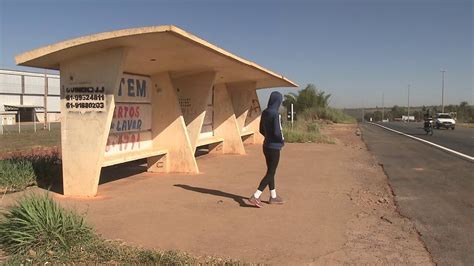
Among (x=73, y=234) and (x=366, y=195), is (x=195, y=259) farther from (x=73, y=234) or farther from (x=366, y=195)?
(x=366, y=195)

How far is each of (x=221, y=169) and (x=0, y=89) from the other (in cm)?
6778

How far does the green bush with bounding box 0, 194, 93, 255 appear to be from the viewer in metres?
5.19

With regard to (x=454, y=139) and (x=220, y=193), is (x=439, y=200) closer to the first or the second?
(x=220, y=193)

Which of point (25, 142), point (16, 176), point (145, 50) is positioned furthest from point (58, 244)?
point (25, 142)

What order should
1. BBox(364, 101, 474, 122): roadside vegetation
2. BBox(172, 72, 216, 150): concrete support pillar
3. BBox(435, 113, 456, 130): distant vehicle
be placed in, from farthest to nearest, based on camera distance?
BBox(364, 101, 474, 122): roadside vegetation → BBox(435, 113, 456, 130): distant vehicle → BBox(172, 72, 216, 150): concrete support pillar

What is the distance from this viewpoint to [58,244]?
523 centimetres

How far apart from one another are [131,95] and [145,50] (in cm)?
237

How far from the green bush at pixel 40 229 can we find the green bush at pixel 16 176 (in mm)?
3598

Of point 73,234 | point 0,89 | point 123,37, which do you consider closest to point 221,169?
point 123,37

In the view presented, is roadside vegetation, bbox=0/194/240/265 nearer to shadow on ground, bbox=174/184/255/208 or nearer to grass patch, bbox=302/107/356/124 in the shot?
shadow on ground, bbox=174/184/255/208

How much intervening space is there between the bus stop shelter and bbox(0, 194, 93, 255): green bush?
2.86 m

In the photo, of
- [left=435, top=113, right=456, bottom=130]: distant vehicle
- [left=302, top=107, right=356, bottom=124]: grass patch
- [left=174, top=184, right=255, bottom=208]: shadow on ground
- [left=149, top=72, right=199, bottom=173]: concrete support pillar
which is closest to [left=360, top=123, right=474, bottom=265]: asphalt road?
[left=174, top=184, right=255, bottom=208]: shadow on ground

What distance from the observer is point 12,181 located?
903 cm

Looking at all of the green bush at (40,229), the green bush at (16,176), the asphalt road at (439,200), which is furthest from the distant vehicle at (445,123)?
the green bush at (40,229)
